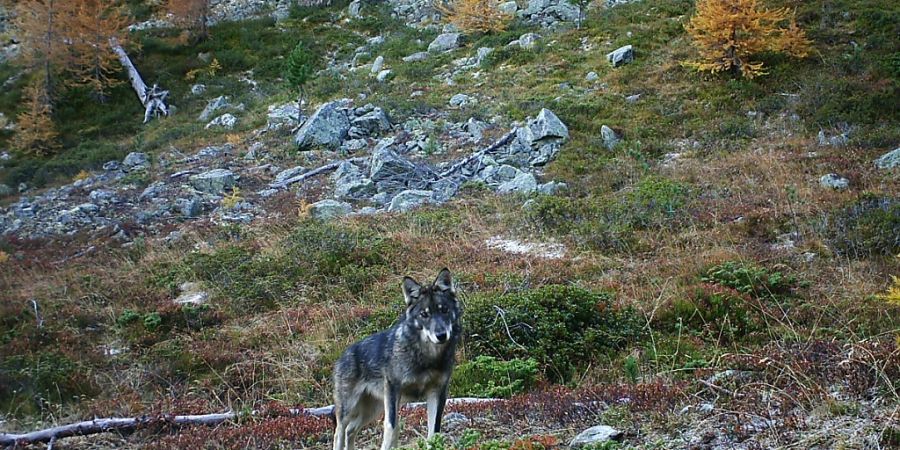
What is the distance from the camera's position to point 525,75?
23.6 m

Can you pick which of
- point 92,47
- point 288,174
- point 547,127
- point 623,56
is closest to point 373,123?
point 288,174

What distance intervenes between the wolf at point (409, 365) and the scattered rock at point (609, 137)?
13.4 m

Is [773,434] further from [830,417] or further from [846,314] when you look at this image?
[846,314]

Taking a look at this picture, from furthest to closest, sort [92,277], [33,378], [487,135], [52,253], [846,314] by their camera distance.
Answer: [487,135], [52,253], [92,277], [33,378], [846,314]

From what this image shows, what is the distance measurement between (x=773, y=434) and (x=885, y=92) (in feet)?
51.7

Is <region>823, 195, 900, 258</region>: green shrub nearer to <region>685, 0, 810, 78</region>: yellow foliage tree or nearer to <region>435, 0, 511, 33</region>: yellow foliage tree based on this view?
<region>685, 0, 810, 78</region>: yellow foliage tree

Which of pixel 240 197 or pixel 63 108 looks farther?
pixel 63 108

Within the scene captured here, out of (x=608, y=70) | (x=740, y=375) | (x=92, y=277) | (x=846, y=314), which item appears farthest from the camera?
(x=608, y=70)

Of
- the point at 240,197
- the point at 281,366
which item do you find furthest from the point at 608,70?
the point at 281,366

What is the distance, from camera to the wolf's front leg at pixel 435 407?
15.4 ft

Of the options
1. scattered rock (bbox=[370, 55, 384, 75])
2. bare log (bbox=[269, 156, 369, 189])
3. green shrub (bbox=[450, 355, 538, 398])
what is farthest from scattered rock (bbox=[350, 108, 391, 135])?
green shrub (bbox=[450, 355, 538, 398])

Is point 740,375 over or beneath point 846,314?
over

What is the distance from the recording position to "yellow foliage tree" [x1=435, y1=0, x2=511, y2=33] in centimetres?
2870

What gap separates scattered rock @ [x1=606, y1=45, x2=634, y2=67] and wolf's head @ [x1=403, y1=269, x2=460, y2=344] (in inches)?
753
